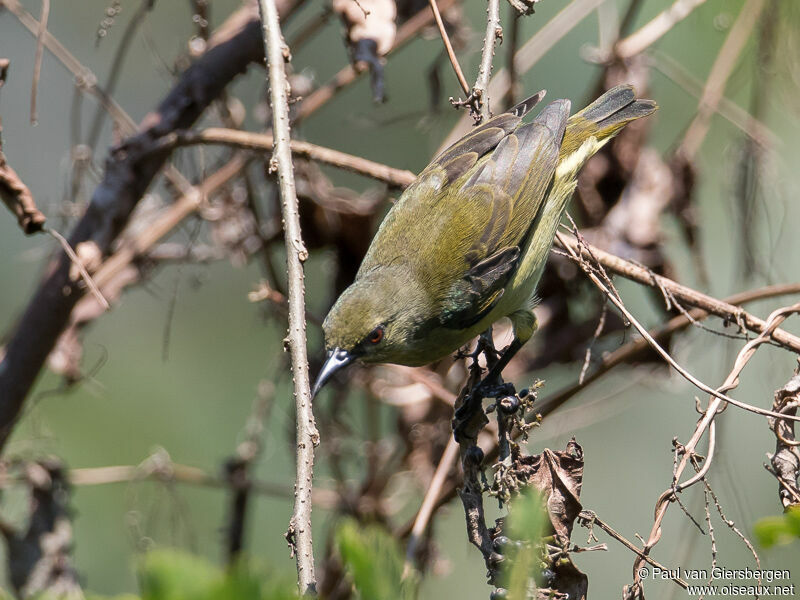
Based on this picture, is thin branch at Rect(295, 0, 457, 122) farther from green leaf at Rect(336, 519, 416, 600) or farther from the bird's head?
green leaf at Rect(336, 519, 416, 600)

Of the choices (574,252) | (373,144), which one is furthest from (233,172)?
(373,144)

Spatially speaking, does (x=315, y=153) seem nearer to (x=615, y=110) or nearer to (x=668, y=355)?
(x=668, y=355)

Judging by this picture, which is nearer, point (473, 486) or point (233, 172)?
point (473, 486)

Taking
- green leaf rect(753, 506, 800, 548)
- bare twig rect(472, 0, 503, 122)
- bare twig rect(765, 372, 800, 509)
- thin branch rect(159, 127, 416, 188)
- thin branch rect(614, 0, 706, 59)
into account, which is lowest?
green leaf rect(753, 506, 800, 548)

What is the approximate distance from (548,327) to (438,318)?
67 cm

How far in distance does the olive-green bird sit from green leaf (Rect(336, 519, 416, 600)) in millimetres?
1995

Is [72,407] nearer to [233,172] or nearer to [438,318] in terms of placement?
[233,172]

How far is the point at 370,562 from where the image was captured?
91cm

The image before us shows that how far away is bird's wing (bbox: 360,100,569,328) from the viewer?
3234 mm

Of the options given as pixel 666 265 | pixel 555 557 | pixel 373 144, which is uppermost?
pixel 373 144

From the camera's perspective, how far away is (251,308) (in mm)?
5547

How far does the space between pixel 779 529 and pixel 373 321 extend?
6.07ft

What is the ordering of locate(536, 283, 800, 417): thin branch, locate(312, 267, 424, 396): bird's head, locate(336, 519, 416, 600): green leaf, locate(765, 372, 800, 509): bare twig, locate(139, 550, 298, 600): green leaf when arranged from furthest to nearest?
locate(312, 267, 424, 396): bird's head < locate(536, 283, 800, 417): thin branch < locate(765, 372, 800, 509): bare twig < locate(336, 519, 416, 600): green leaf < locate(139, 550, 298, 600): green leaf

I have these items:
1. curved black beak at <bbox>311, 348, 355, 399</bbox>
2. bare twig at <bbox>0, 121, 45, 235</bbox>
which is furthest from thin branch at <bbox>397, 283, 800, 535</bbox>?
bare twig at <bbox>0, 121, 45, 235</bbox>
